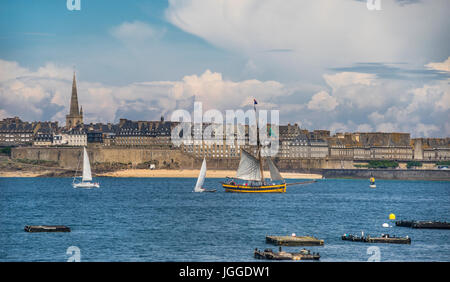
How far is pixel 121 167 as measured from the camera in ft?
427

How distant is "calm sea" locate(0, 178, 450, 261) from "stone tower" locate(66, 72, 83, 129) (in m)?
76.5

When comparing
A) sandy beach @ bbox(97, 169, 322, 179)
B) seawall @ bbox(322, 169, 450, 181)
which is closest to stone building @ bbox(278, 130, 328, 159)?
seawall @ bbox(322, 169, 450, 181)

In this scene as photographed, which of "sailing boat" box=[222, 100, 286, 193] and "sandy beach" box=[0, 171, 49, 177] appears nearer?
"sailing boat" box=[222, 100, 286, 193]

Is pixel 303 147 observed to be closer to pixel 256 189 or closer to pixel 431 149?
pixel 431 149

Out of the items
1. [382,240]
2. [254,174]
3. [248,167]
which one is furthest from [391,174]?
[382,240]

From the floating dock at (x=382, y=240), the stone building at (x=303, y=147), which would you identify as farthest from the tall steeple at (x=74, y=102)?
the floating dock at (x=382, y=240)

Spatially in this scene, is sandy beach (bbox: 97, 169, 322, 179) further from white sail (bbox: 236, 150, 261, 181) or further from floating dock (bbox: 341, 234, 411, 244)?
floating dock (bbox: 341, 234, 411, 244)

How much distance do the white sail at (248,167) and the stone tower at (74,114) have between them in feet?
263

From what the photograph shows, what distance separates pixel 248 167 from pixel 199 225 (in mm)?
27819

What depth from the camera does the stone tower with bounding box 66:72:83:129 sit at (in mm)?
146250

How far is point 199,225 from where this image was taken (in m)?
Answer: 44.0

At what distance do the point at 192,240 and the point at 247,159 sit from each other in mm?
34158
